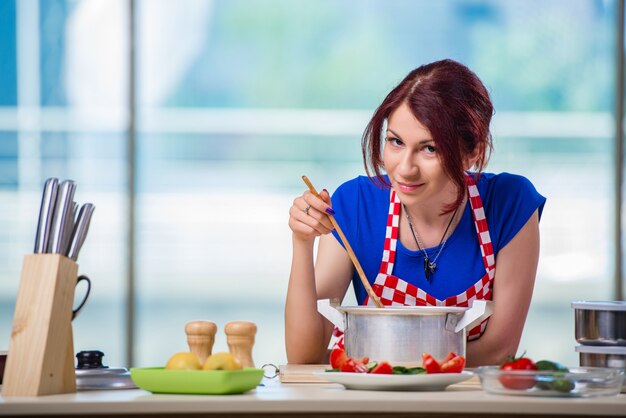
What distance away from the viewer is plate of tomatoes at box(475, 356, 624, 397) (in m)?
1.39

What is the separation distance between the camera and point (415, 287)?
219 cm

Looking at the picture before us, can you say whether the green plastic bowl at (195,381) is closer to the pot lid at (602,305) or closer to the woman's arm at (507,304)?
the pot lid at (602,305)

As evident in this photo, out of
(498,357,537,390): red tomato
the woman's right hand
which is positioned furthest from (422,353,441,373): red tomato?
the woman's right hand

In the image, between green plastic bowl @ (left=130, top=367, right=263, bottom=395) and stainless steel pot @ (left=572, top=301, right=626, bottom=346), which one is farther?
stainless steel pot @ (left=572, top=301, right=626, bottom=346)

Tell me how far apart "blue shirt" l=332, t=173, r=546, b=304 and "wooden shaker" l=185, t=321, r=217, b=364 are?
654mm

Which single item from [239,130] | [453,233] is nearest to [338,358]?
[453,233]

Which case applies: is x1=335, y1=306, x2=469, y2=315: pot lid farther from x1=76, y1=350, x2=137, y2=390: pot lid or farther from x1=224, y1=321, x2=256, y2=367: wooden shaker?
x1=76, y1=350, x2=137, y2=390: pot lid

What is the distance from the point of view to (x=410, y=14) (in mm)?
4117

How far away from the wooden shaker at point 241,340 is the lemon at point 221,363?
0.38ft

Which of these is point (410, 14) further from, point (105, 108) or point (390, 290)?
point (390, 290)

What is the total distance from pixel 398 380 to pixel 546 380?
0.22m

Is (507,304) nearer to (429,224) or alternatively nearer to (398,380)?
(429,224)

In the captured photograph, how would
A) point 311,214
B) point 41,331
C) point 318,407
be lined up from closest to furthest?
point 318,407 < point 41,331 < point 311,214

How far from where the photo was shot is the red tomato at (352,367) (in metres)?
1.52
